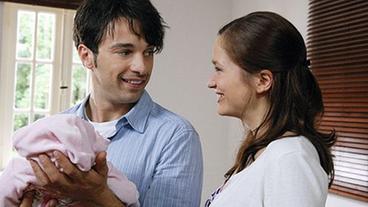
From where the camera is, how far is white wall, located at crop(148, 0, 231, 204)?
11.5 ft

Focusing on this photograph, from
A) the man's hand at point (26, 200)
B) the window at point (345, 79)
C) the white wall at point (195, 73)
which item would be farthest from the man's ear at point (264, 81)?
the white wall at point (195, 73)

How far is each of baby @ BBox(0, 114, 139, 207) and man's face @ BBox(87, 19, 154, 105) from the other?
0.28 meters

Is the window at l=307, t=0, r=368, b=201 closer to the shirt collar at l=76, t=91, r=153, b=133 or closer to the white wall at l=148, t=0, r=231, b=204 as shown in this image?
the white wall at l=148, t=0, r=231, b=204

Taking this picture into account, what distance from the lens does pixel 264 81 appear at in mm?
1161

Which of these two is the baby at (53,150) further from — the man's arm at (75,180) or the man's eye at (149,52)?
the man's eye at (149,52)

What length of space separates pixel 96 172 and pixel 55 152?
109 millimetres

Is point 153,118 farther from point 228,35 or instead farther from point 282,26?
point 282,26

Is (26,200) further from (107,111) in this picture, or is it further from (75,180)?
(107,111)

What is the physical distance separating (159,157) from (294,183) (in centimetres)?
44

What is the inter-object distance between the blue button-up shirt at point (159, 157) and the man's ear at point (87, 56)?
0.75ft

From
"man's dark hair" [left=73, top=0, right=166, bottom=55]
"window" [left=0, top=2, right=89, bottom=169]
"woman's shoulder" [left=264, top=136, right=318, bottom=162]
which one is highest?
"man's dark hair" [left=73, top=0, right=166, bottom=55]

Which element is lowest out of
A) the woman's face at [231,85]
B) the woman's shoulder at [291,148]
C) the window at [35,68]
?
the window at [35,68]

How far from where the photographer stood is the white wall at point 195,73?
3.51m

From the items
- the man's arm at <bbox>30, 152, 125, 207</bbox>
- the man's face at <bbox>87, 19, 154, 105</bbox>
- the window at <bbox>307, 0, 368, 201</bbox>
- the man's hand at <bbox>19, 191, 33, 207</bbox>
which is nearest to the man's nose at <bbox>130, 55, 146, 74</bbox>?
the man's face at <bbox>87, 19, 154, 105</bbox>
